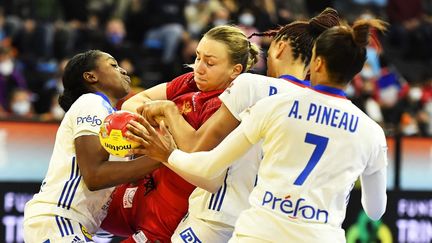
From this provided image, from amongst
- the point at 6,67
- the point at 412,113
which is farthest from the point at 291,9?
the point at 6,67

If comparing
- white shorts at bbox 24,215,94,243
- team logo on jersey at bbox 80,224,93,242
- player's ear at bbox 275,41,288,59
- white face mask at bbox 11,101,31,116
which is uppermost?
player's ear at bbox 275,41,288,59

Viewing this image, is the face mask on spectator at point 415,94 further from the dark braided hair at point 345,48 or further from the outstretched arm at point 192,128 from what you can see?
the dark braided hair at point 345,48

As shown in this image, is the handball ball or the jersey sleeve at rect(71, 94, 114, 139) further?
the jersey sleeve at rect(71, 94, 114, 139)

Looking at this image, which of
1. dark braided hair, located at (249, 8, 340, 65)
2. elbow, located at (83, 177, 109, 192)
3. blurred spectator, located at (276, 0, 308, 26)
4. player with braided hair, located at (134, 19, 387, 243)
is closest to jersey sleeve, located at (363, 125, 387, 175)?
player with braided hair, located at (134, 19, 387, 243)

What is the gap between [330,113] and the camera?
4031mm

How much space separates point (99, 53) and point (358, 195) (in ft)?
14.7

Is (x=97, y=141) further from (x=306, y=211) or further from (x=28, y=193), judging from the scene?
(x=28, y=193)

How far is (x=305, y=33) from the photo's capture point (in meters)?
4.62

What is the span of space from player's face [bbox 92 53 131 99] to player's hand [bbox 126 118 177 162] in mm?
761

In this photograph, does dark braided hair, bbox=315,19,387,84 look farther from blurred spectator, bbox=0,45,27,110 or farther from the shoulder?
blurred spectator, bbox=0,45,27,110

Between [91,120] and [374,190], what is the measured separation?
5.23 feet

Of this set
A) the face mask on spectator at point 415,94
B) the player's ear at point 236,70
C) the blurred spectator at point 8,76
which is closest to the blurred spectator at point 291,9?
the face mask on spectator at point 415,94

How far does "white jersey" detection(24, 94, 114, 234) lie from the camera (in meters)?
4.91

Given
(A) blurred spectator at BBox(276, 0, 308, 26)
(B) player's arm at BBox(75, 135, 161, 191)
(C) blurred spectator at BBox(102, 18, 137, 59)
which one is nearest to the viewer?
(B) player's arm at BBox(75, 135, 161, 191)
